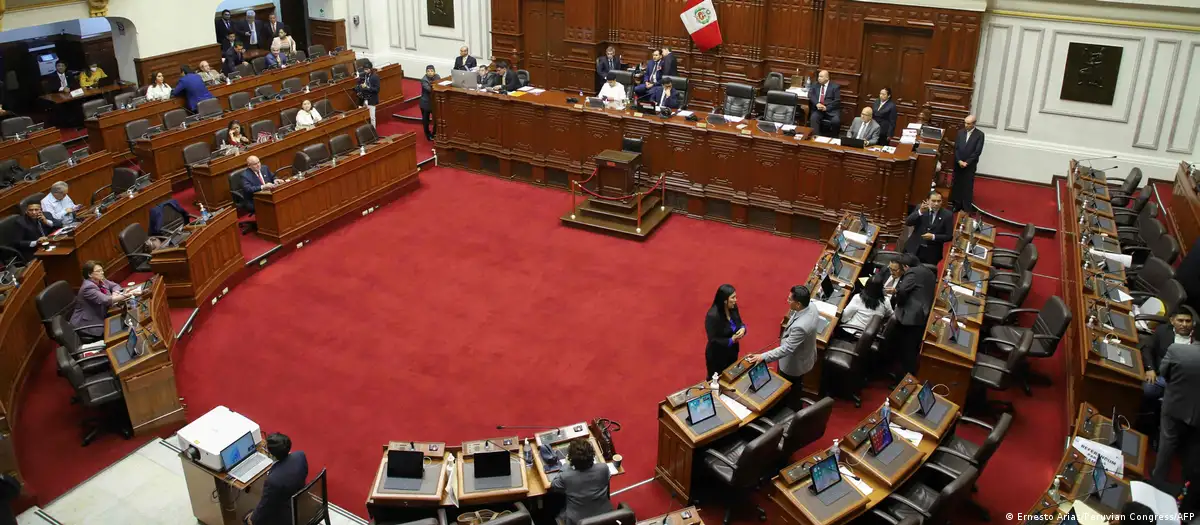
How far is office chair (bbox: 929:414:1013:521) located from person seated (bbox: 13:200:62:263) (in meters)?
10.4

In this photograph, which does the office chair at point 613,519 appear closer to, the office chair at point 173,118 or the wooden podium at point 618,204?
the wooden podium at point 618,204

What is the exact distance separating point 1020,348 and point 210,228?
9.25m

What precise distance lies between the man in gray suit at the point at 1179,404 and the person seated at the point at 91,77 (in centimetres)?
1899

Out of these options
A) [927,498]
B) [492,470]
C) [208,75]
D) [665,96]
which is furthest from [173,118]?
[927,498]

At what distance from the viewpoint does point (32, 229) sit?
10.8 metres

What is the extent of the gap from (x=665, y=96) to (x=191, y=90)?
830 centimetres

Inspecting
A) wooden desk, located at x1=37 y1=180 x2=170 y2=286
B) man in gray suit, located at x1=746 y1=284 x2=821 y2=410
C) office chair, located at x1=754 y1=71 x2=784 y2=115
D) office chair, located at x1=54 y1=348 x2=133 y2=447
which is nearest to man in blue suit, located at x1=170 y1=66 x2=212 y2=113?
wooden desk, located at x1=37 y1=180 x2=170 y2=286

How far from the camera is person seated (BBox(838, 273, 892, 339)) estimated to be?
8.66 meters

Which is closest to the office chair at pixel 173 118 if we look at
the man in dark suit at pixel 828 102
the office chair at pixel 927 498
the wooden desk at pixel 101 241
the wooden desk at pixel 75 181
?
the wooden desk at pixel 75 181

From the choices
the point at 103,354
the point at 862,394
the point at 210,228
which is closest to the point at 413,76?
the point at 210,228

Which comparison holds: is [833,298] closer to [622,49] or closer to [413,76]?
[622,49]

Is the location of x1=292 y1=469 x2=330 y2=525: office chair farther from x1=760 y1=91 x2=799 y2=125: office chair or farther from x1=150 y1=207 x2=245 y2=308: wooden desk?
x1=760 y1=91 x2=799 y2=125: office chair

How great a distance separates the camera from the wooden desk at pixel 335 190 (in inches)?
472

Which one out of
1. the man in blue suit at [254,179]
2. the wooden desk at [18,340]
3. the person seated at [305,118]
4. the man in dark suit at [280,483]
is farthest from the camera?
the person seated at [305,118]
